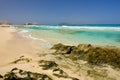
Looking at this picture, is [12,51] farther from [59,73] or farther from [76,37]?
[76,37]

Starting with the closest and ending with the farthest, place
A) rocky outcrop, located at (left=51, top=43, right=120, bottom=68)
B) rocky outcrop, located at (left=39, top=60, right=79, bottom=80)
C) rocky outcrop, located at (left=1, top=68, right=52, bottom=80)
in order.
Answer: rocky outcrop, located at (left=1, top=68, right=52, bottom=80)
rocky outcrop, located at (left=39, top=60, right=79, bottom=80)
rocky outcrop, located at (left=51, top=43, right=120, bottom=68)

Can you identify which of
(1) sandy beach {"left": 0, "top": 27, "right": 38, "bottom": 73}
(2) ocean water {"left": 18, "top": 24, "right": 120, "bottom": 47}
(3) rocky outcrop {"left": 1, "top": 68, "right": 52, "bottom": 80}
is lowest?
(2) ocean water {"left": 18, "top": 24, "right": 120, "bottom": 47}

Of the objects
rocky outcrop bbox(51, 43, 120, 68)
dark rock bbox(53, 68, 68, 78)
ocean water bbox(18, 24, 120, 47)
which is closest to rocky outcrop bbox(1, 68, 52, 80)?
dark rock bbox(53, 68, 68, 78)

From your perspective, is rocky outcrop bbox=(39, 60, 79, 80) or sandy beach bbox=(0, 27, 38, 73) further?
sandy beach bbox=(0, 27, 38, 73)

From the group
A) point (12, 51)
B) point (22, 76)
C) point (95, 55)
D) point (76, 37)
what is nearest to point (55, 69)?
point (22, 76)

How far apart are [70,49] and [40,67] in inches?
117

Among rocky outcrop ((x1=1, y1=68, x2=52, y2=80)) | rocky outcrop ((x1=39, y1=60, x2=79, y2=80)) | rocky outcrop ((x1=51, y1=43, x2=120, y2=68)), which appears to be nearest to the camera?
rocky outcrop ((x1=1, y1=68, x2=52, y2=80))

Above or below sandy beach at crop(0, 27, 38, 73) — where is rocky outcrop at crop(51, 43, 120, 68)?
above

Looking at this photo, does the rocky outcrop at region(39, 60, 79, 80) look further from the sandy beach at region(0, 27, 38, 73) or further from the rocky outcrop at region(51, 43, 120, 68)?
the rocky outcrop at region(51, 43, 120, 68)

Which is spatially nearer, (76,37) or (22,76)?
(22,76)

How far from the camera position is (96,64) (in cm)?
682

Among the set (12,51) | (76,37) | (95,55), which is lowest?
(76,37)

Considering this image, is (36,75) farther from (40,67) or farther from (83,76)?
(83,76)

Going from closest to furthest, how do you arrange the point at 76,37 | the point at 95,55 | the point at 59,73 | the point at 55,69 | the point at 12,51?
1. the point at 59,73
2. the point at 55,69
3. the point at 95,55
4. the point at 12,51
5. the point at 76,37
